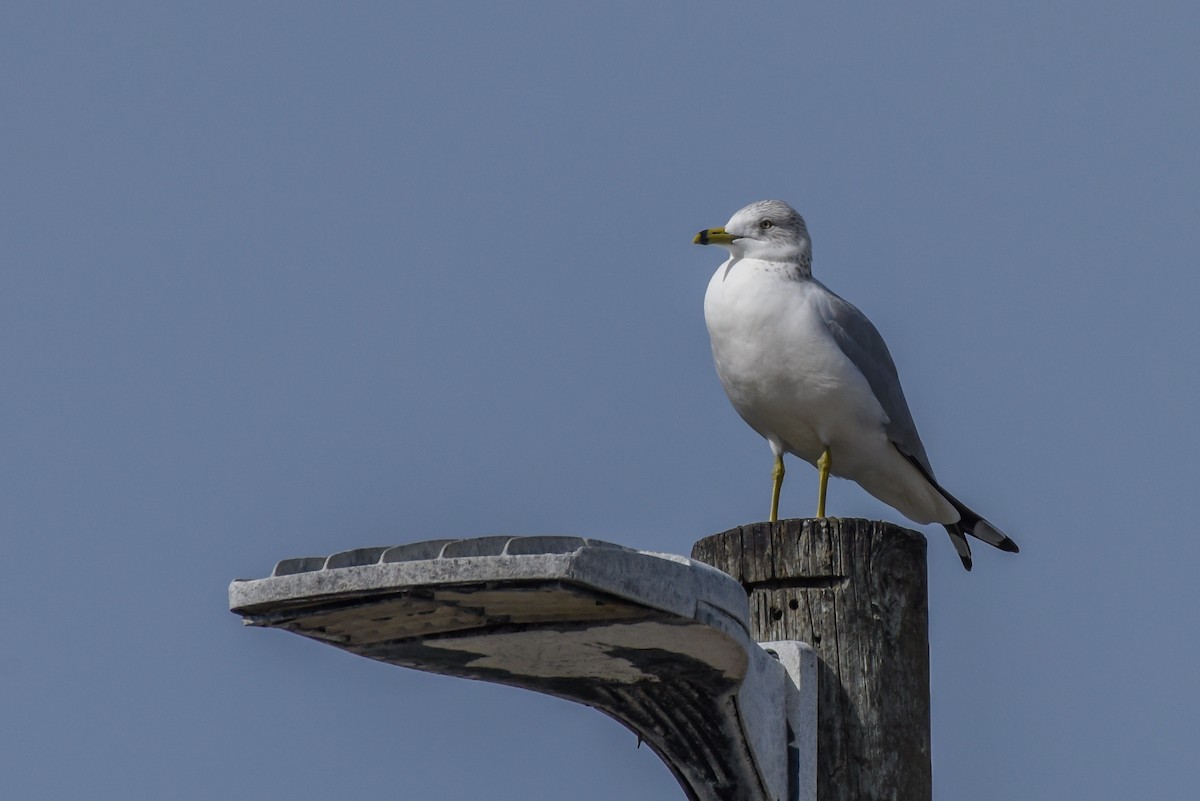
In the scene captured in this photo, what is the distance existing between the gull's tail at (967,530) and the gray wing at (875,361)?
0.09 metres

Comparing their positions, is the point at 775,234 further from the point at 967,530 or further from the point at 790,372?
the point at 967,530

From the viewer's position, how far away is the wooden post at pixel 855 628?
4.23 meters

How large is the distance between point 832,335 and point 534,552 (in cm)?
349

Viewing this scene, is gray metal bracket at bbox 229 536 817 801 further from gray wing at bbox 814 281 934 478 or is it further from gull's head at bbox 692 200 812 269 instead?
gull's head at bbox 692 200 812 269

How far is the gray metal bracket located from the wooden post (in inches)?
3.1

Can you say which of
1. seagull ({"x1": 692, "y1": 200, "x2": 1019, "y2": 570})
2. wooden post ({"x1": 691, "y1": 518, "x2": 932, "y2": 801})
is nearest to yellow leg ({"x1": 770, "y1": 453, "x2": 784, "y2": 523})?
seagull ({"x1": 692, "y1": 200, "x2": 1019, "y2": 570})

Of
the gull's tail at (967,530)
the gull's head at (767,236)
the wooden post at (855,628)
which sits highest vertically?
the gull's head at (767,236)

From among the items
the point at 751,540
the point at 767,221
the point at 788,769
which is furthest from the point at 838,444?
the point at 788,769

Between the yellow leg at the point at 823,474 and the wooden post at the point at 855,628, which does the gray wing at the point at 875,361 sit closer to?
the yellow leg at the point at 823,474

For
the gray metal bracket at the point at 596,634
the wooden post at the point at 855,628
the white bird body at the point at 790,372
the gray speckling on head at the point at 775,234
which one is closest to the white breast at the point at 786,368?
the white bird body at the point at 790,372

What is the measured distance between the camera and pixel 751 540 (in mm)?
4527

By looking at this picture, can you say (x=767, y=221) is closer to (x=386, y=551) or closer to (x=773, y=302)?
(x=773, y=302)

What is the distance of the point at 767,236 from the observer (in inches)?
274

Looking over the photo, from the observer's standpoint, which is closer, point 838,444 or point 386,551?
point 386,551
